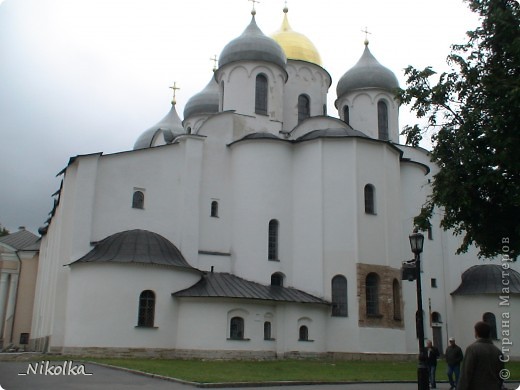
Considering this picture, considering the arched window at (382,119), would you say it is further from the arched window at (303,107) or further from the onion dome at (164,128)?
the onion dome at (164,128)

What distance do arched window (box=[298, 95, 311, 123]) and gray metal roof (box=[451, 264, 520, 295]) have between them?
44.8 feet

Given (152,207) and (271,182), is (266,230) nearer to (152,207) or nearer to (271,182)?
(271,182)

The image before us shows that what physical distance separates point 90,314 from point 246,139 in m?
11.8

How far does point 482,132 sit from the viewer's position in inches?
582

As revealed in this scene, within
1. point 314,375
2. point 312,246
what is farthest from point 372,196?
point 314,375

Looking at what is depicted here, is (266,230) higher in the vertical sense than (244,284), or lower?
higher

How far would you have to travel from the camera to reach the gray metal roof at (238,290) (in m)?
25.1

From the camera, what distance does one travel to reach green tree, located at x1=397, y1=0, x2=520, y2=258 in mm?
14141

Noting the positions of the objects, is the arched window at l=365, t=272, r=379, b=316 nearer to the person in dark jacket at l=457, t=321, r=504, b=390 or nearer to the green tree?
the green tree

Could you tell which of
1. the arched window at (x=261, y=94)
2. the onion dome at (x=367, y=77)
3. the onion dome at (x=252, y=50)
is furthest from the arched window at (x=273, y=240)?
the onion dome at (x=367, y=77)

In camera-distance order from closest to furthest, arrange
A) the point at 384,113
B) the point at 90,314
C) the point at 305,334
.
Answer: the point at 90,314, the point at 305,334, the point at 384,113

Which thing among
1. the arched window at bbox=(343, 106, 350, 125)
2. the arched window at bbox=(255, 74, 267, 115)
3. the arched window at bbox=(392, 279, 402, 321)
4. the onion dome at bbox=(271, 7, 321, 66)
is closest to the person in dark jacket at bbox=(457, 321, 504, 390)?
the arched window at bbox=(392, 279, 402, 321)

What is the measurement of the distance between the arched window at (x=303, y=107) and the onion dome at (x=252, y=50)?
3546mm

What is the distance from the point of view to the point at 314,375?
17.1 m
